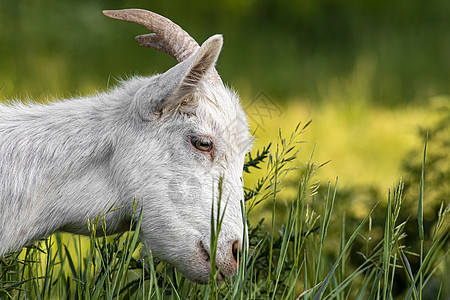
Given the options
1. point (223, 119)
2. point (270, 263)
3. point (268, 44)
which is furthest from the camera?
point (268, 44)

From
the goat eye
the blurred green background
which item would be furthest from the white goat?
the blurred green background

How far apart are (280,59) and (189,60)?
8987 mm

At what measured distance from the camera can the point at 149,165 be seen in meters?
2.86

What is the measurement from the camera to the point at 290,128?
27.0ft

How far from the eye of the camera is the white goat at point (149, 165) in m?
2.79

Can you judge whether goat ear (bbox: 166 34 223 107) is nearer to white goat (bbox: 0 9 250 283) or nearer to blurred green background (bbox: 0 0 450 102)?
white goat (bbox: 0 9 250 283)

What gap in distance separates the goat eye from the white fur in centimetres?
2

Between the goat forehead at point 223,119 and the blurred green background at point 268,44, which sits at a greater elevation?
the blurred green background at point 268,44

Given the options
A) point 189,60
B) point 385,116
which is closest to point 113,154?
point 189,60

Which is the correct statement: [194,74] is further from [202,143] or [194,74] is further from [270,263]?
[270,263]

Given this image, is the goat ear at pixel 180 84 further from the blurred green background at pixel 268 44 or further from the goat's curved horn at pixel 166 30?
the blurred green background at pixel 268 44

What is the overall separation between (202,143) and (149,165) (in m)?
0.22

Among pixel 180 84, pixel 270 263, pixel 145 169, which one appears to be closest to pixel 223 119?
pixel 180 84

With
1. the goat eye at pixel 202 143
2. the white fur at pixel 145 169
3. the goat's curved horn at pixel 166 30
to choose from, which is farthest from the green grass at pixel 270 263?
the goat's curved horn at pixel 166 30
